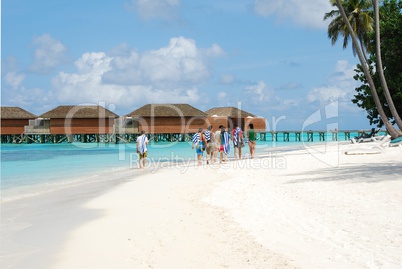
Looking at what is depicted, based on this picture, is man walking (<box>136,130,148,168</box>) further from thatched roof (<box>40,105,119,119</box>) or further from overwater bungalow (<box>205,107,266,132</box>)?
thatched roof (<box>40,105,119,119</box>)

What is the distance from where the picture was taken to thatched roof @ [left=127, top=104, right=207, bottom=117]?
46812mm

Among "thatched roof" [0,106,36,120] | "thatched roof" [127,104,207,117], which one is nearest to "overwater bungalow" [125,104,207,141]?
"thatched roof" [127,104,207,117]

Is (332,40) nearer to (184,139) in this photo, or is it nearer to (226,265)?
(184,139)

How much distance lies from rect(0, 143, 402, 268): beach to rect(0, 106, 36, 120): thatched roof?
44.4m

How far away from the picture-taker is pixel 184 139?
5197 cm

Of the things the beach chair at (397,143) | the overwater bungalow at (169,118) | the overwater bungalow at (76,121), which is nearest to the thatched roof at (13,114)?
the overwater bungalow at (76,121)

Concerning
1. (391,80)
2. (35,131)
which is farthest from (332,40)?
(35,131)

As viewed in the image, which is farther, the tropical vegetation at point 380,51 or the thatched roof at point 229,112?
the thatched roof at point 229,112

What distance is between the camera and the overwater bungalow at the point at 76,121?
156ft

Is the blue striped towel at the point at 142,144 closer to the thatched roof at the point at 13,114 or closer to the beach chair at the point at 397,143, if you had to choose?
the beach chair at the point at 397,143

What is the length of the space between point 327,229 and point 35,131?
49.9m

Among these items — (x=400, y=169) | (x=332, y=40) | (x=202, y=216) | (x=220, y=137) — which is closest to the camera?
(x=202, y=216)

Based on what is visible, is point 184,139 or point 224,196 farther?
point 184,139

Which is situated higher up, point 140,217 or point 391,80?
point 391,80
